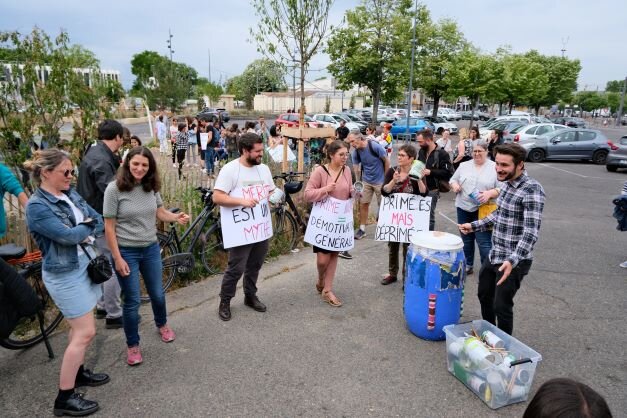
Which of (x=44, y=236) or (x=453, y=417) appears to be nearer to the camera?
(x=44, y=236)

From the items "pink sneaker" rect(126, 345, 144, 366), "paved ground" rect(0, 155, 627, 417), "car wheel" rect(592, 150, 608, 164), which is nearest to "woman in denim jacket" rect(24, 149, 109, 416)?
"paved ground" rect(0, 155, 627, 417)

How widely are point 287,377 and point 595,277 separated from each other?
4627 millimetres

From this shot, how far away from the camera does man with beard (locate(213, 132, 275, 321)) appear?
4.14 m

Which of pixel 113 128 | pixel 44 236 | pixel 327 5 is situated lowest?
pixel 44 236

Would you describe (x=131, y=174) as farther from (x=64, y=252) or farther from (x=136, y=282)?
(x=136, y=282)

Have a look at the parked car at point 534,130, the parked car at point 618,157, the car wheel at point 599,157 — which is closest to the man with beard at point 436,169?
the parked car at point 618,157

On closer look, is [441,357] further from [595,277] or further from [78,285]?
[595,277]

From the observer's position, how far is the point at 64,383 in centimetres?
293

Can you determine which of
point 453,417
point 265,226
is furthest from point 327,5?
point 453,417

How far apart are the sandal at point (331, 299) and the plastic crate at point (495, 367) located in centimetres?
153

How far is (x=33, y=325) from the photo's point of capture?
413 centimetres

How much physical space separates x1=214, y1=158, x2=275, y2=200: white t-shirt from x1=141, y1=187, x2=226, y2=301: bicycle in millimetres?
1251

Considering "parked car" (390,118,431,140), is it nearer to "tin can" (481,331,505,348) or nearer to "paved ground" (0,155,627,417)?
"paved ground" (0,155,627,417)

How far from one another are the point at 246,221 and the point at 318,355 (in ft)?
4.83
